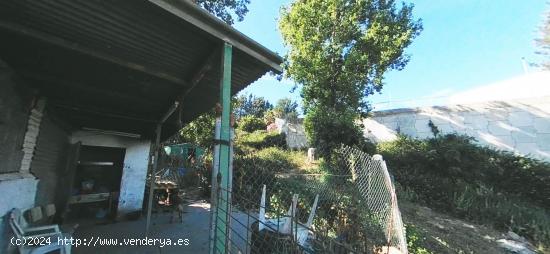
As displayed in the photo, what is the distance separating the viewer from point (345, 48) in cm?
1248

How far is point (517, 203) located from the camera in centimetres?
906

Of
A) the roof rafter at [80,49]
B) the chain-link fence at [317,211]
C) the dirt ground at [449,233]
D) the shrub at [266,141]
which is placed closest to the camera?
the roof rafter at [80,49]

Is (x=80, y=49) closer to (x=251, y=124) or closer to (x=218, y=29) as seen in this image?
(x=218, y=29)

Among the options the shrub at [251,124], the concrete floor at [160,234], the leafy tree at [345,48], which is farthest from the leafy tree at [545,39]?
the concrete floor at [160,234]

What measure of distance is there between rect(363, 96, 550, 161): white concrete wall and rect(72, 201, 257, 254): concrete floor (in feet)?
34.7

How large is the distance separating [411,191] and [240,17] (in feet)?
32.0

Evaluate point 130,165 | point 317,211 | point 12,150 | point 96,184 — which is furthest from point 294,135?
point 12,150

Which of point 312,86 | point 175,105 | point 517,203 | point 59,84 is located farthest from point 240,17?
point 517,203

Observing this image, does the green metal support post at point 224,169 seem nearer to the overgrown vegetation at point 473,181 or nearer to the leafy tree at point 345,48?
the overgrown vegetation at point 473,181

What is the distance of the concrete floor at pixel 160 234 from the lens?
4.68m

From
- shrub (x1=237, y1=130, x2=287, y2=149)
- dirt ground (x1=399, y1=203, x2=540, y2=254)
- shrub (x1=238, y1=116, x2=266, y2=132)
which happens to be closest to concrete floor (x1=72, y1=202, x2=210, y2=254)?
dirt ground (x1=399, y1=203, x2=540, y2=254)

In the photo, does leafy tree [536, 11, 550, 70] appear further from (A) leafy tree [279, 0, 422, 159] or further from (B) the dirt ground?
(B) the dirt ground

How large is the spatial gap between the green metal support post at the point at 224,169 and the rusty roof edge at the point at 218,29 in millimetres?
129

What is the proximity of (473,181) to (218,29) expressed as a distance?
10.9 metres
